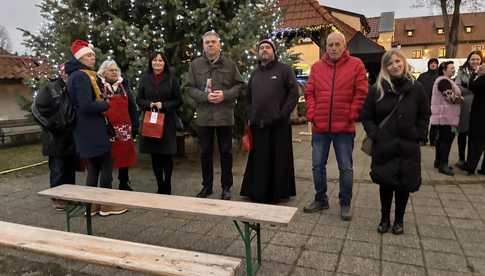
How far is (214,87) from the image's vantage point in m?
4.75

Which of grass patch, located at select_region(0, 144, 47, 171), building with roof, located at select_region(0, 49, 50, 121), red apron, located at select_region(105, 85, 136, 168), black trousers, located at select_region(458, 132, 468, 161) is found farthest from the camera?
building with roof, located at select_region(0, 49, 50, 121)

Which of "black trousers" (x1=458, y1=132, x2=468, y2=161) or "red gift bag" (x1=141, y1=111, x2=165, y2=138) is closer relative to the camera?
"red gift bag" (x1=141, y1=111, x2=165, y2=138)

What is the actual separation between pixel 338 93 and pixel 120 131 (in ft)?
8.48

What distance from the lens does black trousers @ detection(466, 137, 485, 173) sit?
18.9ft

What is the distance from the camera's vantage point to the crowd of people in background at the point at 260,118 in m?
3.59

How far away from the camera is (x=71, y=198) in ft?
11.2

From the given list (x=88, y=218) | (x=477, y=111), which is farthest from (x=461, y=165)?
(x=88, y=218)

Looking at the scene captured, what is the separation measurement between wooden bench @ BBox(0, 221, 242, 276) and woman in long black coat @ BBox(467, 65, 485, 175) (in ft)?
16.3

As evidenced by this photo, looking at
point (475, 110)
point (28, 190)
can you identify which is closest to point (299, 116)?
point (475, 110)

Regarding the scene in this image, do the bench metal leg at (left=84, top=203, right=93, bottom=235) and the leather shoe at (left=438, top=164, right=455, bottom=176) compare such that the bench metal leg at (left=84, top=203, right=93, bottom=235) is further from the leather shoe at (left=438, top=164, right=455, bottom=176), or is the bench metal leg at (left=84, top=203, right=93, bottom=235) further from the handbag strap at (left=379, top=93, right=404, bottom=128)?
the leather shoe at (left=438, top=164, right=455, bottom=176)

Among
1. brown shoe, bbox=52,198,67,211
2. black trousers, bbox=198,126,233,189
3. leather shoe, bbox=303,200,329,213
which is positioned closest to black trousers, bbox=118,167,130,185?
brown shoe, bbox=52,198,67,211

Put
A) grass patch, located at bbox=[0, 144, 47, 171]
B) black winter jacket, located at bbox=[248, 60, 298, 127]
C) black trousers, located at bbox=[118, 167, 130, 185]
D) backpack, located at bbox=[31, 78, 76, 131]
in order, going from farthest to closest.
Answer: grass patch, located at bbox=[0, 144, 47, 171], black trousers, located at bbox=[118, 167, 130, 185], black winter jacket, located at bbox=[248, 60, 298, 127], backpack, located at bbox=[31, 78, 76, 131]

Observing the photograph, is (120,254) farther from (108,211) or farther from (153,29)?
(153,29)

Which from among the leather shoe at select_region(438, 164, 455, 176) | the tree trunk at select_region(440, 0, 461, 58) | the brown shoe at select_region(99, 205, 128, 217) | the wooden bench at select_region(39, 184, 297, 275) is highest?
the tree trunk at select_region(440, 0, 461, 58)
